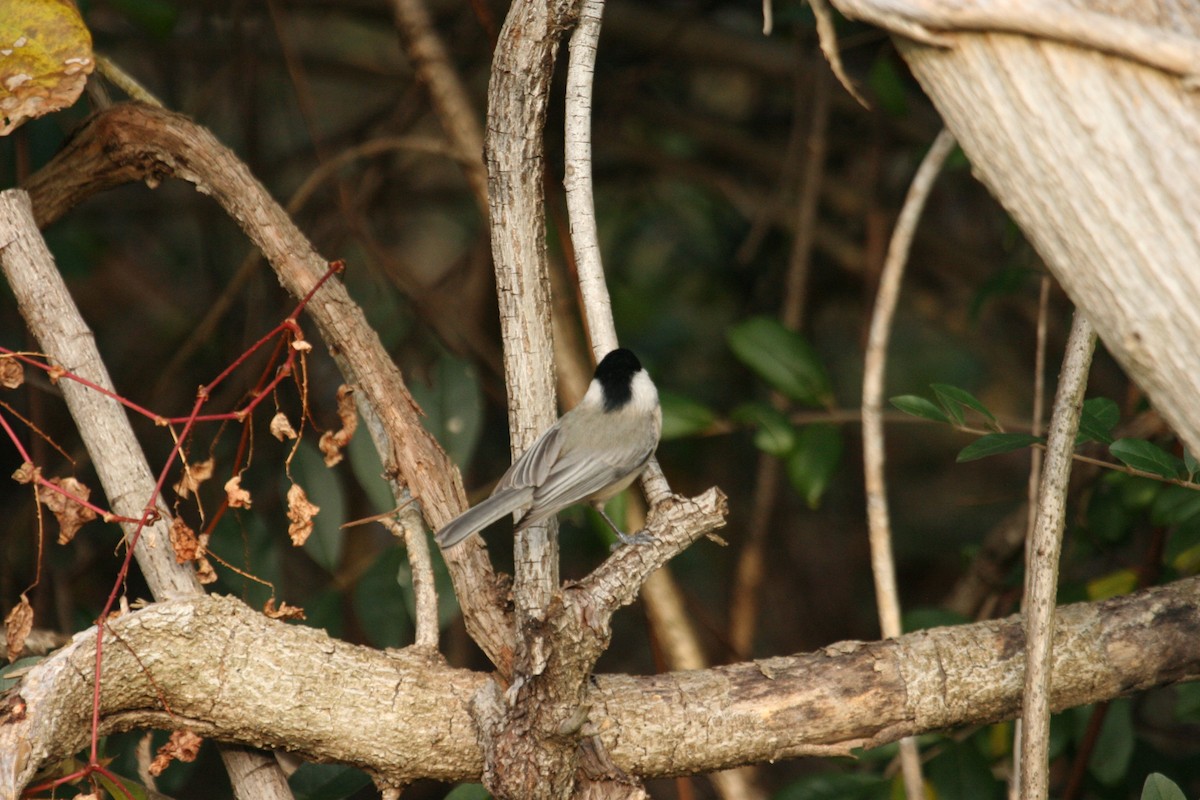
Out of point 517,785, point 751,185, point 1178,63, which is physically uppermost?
point 751,185

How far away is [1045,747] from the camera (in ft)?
4.94

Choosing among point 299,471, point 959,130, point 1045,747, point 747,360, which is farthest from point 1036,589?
point 299,471

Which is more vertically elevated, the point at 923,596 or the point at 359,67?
the point at 359,67

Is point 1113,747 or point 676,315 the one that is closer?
point 1113,747

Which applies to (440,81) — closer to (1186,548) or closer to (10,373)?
(10,373)

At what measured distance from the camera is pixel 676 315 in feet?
13.6

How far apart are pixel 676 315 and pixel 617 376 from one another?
2.10 meters

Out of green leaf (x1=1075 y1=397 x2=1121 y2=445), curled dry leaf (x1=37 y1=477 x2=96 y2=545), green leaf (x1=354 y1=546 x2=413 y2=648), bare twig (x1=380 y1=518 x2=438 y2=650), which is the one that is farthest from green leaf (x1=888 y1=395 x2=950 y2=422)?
curled dry leaf (x1=37 y1=477 x2=96 y2=545)

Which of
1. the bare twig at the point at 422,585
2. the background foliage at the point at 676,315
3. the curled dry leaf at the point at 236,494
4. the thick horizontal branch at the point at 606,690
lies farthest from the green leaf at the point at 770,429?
the curled dry leaf at the point at 236,494

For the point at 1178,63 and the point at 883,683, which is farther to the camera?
the point at 883,683

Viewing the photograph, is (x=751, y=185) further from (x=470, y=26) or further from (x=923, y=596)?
(x=923, y=596)

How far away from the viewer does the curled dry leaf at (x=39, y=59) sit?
5.23 feet

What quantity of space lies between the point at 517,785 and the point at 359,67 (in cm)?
312

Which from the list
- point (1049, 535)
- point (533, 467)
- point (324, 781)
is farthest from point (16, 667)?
point (1049, 535)
